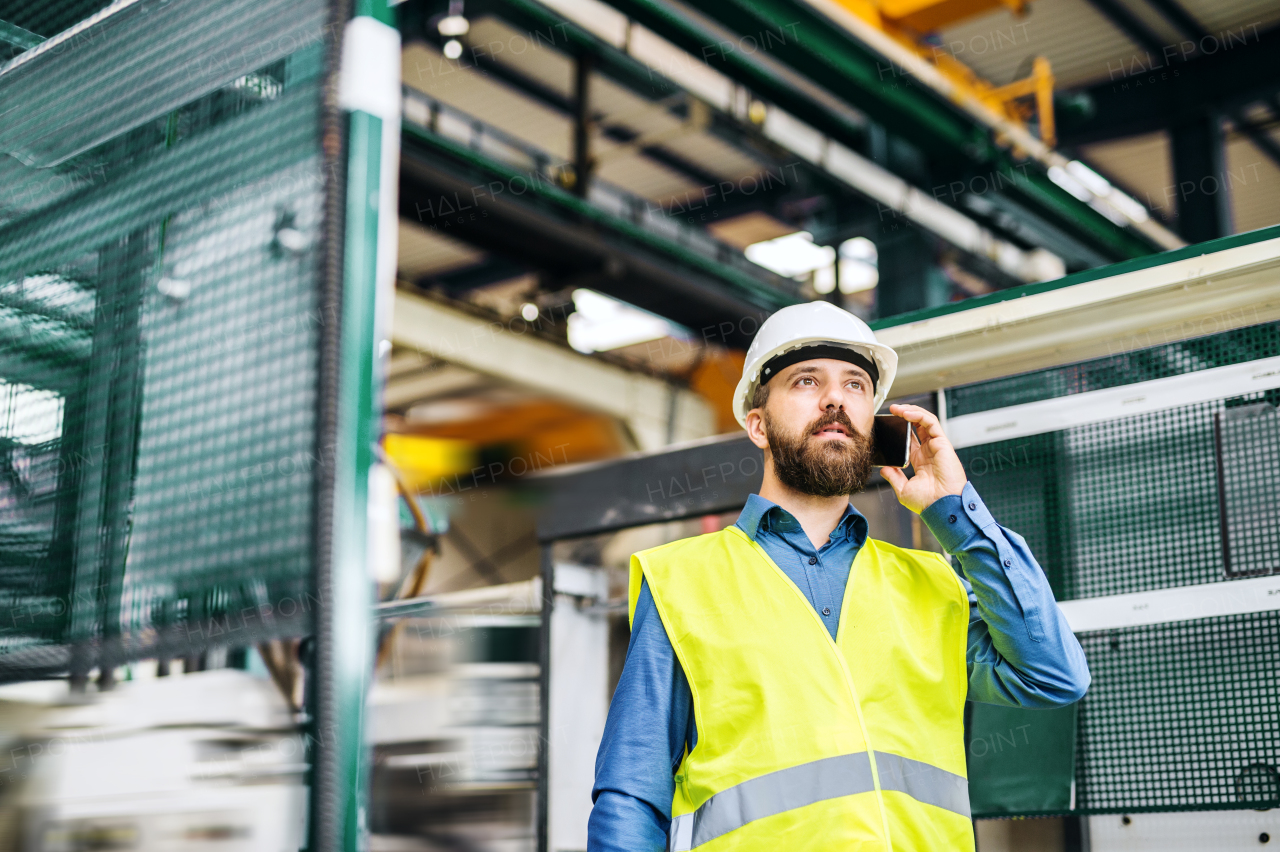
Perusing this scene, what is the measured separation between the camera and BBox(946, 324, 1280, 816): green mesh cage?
306 centimetres

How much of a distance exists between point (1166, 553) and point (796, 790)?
4.75ft

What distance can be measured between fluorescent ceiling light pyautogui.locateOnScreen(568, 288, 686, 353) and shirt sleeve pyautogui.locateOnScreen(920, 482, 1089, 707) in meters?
9.57

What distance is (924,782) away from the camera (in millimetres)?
2443

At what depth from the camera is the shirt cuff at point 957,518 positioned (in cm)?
255

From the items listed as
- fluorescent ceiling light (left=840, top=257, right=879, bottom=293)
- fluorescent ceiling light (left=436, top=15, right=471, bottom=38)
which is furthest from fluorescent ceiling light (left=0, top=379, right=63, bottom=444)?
fluorescent ceiling light (left=840, top=257, right=879, bottom=293)

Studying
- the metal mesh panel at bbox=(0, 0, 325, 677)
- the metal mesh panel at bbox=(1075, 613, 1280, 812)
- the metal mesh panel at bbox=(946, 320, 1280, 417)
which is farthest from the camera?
the metal mesh panel at bbox=(946, 320, 1280, 417)

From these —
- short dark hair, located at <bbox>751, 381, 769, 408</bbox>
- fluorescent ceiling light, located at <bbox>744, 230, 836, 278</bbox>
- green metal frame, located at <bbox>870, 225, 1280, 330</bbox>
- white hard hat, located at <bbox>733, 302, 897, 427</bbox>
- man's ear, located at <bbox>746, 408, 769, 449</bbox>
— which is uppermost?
fluorescent ceiling light, located at <bbox>744, 230, 836, 278</bbox>

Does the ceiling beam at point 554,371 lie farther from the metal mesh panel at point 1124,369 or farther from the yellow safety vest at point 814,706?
the yellow safety vest at point 814,706

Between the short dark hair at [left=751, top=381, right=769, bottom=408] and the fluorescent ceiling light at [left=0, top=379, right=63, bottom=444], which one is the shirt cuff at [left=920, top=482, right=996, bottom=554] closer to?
the short dark hair at [left=751, top=381, right=769, bottom=408]

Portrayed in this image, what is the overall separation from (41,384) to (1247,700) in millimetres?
2861

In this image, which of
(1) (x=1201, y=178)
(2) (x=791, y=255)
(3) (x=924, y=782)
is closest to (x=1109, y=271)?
(3) (x=924, y=782)

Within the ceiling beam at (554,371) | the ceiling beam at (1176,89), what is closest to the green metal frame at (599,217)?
the ceiling beam at (554,371)

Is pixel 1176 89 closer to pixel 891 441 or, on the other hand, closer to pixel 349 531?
pixel 891 441

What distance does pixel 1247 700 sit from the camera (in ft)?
10.0
